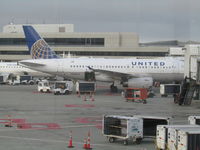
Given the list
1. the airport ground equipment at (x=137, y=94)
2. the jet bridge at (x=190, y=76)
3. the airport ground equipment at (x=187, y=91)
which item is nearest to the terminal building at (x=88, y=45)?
the airport ground equipment at (x=137, y=94)

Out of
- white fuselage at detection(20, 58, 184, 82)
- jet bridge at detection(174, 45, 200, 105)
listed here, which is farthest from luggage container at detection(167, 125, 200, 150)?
white fuselage at detection(20, 58, 184, 82)

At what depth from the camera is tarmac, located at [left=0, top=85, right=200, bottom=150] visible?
71.5ft

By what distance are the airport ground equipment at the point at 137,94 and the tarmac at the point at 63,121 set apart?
4.48 ft

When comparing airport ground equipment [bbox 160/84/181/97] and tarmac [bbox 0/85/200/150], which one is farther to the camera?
airport ground equipment [bbox 160/84/181/97]

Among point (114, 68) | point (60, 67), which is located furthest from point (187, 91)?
point (60, 67)

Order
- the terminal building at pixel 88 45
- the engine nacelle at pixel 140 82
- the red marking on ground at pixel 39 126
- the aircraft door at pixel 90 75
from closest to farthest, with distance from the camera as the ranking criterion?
the red marking on ground at pixel 39 126 → the engine nacelle at pixel 140 82 → the aircraft door at pixel 90 75 → the terminal building at pixel 88 45

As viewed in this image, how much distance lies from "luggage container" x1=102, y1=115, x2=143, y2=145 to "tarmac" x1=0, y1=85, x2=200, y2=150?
0.35 m

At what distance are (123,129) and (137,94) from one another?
24986mm

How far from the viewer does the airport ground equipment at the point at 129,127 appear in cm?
2200

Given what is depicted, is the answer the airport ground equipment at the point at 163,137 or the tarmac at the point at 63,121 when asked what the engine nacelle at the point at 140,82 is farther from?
the airport ground equipment at the point at 163,137

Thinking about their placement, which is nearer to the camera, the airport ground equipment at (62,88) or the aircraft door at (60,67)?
the airport ground equipment at (62,88)

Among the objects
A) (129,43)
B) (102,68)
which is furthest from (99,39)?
(102,68)

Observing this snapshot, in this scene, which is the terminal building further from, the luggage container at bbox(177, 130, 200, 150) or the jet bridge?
the luggage container at bbox(177, 130, 200, 150)

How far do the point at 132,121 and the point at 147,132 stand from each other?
203cm
